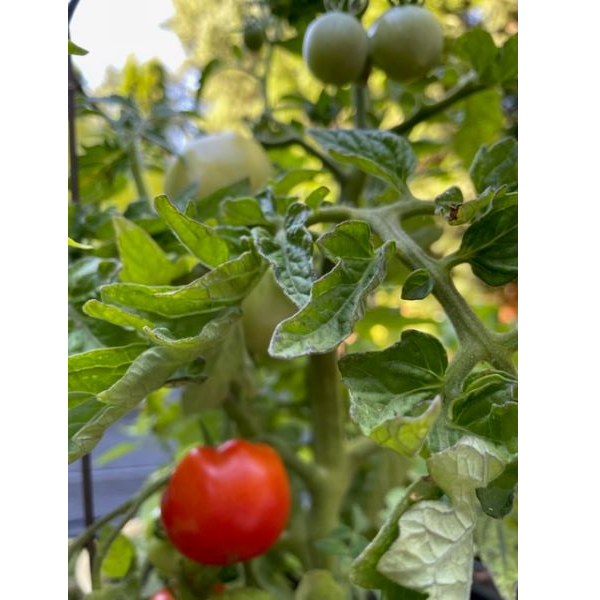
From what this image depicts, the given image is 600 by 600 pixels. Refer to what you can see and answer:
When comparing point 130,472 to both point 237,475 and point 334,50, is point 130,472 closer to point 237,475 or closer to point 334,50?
point 237,475

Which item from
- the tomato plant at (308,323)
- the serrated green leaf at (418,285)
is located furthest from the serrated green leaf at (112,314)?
the serrated green leaf at (418,285)

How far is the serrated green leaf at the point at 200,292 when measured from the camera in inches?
10.7

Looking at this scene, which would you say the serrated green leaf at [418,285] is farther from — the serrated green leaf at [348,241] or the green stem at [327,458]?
the green stem at [327,458]

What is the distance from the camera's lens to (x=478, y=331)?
0.86 ft

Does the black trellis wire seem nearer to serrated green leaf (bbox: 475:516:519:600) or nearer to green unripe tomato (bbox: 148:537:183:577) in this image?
green unripe tomato (bbox: 148:537:183:577)

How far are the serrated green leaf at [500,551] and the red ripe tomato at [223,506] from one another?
17 cm

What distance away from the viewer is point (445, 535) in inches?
8.9

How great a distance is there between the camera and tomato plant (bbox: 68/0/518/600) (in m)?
0.24

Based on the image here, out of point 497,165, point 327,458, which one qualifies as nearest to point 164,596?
point 327,458

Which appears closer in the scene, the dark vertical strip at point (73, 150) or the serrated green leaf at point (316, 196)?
the serrated green leaf at point (316, 196)

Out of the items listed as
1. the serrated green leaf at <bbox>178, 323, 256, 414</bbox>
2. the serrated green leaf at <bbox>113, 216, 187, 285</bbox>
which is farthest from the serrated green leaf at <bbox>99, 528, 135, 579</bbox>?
the serrated green leaf at <bbox>113, 216, 187, 285</bbox>

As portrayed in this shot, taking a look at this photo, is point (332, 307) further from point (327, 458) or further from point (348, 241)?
point (327, 458)
